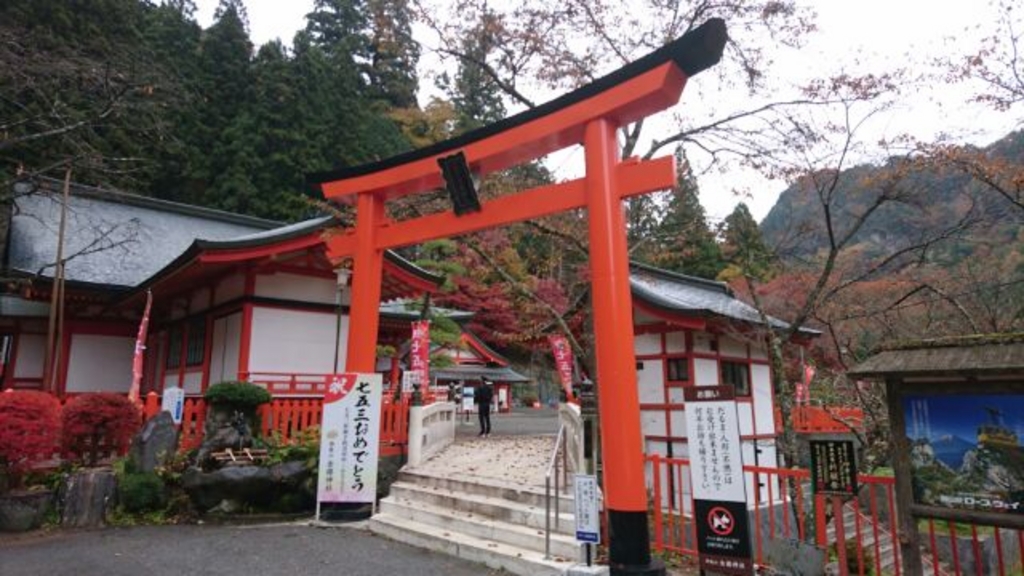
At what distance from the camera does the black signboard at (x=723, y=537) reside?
5.11 metres

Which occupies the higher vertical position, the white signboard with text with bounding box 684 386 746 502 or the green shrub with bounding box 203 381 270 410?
the green shrub with bounding box 203 381 270 410

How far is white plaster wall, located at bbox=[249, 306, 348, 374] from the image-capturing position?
12.8 meters

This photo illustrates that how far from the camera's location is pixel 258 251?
11.8 meters

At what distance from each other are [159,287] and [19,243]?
6.86 m

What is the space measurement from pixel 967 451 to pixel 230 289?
45.0 feet

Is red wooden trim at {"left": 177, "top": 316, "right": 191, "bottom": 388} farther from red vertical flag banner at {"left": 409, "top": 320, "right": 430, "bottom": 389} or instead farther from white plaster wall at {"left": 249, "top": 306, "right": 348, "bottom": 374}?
red vertical flag banner at {"left": 409, "top": 320, "right": 430, "bottom": 389}

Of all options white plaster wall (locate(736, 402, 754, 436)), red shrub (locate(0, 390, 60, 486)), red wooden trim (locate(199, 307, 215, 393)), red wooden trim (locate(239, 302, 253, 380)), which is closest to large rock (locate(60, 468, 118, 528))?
red shrub (locate(0, 390, 60, 486))

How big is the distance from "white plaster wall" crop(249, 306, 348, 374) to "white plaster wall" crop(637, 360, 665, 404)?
7181 mm

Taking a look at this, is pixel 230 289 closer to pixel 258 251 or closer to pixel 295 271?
pixel 295 271

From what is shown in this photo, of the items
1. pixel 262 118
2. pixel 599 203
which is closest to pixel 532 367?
pixel 262 118

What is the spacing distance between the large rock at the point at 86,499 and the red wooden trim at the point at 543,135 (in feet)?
18.6

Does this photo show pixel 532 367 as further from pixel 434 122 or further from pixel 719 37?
pixel 719 37

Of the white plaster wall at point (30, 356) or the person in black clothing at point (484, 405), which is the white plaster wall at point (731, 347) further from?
the white plaster wall at point (30, 356)

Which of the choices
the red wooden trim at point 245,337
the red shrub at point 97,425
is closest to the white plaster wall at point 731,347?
the red wooden trim at point 245,337
